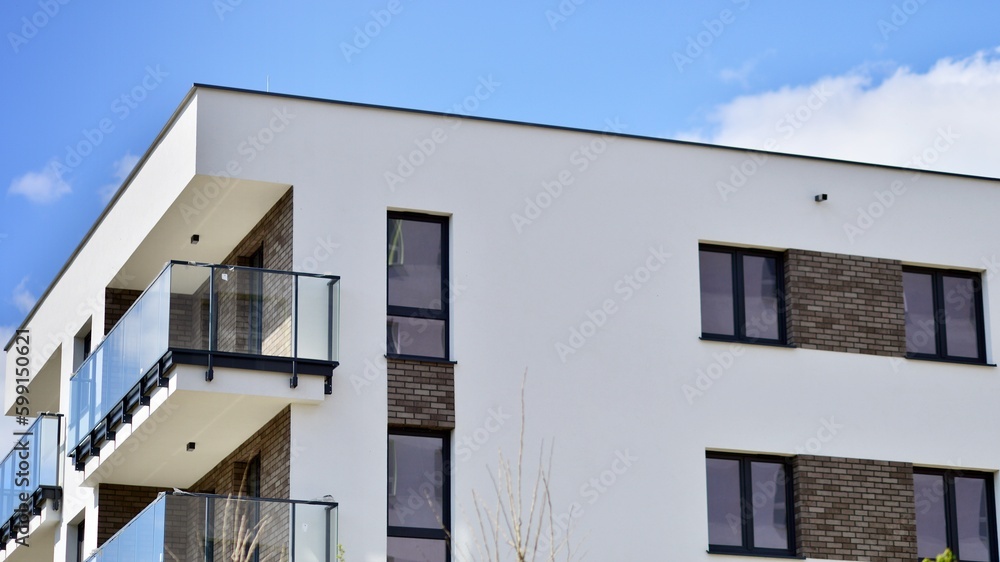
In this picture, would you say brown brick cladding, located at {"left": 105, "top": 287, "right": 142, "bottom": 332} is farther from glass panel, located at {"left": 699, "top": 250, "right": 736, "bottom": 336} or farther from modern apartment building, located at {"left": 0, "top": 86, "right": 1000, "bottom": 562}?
glass panel, located at {"left": 699, "top": 250, "right": 736, "bottom": 336}

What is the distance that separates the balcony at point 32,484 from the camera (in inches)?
1129

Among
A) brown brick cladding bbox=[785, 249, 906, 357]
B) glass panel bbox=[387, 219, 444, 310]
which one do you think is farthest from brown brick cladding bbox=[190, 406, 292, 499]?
brown brick cladding bbox=[785, 249, 906, 357]

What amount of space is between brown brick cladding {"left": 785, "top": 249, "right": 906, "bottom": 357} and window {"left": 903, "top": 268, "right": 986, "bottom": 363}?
401 millimetres

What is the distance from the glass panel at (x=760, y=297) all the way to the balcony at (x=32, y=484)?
37.5 feet

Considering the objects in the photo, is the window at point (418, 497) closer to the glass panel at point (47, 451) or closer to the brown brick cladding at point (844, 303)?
the brown brick cladding at point (844, 303)

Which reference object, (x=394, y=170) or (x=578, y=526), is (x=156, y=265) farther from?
(x=578, y=526)

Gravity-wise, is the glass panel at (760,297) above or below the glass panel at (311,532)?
above

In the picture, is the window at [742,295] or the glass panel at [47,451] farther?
the glass panel at [47,451]

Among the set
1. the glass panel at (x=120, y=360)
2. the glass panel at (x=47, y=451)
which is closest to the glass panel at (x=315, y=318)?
the glass panel at (x=120, y=360)

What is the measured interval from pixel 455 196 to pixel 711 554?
5.64m

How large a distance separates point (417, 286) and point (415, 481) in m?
2.51

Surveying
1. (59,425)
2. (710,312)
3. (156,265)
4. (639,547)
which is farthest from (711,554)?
(59,425)

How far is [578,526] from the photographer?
2238 cm

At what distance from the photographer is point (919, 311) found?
998 inches
